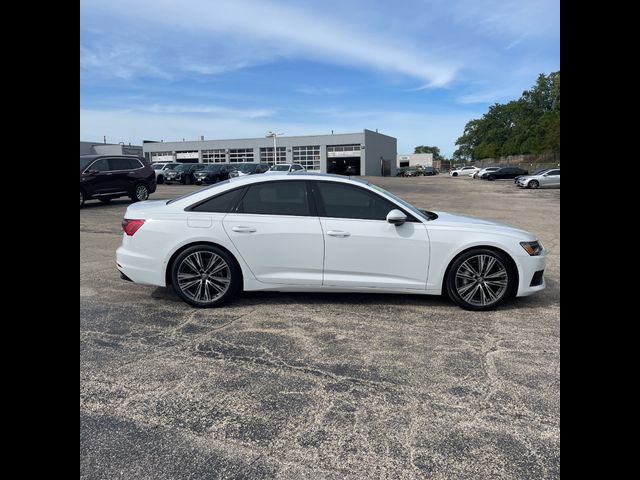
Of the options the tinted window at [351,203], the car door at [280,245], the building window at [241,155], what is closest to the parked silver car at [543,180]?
the tinted window at [351,203]

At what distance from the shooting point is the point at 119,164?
1630 centimetres


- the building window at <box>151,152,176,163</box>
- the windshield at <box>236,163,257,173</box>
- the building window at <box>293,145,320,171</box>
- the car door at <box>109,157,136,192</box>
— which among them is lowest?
the car door at <box>109,157,136,192</box>

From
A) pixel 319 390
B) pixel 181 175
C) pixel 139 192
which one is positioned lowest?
pixel 319 390

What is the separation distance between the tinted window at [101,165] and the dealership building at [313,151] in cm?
4774

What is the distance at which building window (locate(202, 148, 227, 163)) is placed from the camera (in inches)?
2815

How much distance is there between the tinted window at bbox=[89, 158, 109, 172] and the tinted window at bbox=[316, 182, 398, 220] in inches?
520

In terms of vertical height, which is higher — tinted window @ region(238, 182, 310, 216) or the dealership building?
the dealership building

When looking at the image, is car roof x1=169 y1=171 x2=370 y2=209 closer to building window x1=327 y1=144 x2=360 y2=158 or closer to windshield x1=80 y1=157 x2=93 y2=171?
windshield x1=80 y1=157 x2=93 y2=171

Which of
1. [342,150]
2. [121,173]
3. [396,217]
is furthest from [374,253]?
[342,150]

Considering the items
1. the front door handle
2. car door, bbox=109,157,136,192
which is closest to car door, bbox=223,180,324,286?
the front door handle

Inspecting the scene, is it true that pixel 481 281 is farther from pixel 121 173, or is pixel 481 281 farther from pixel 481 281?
pixel 121 173

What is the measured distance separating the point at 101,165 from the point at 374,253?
14.2 m

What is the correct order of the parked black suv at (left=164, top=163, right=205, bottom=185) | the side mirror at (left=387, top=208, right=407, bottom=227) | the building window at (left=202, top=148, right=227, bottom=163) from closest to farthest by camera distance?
the side mirror at (left=387, top=208, right=407, bottom=227) < the parked black suv at (left=164, top=163, right=205, bottom=185) < the building window at (left=202, top=148, right=227, bottom=163)
